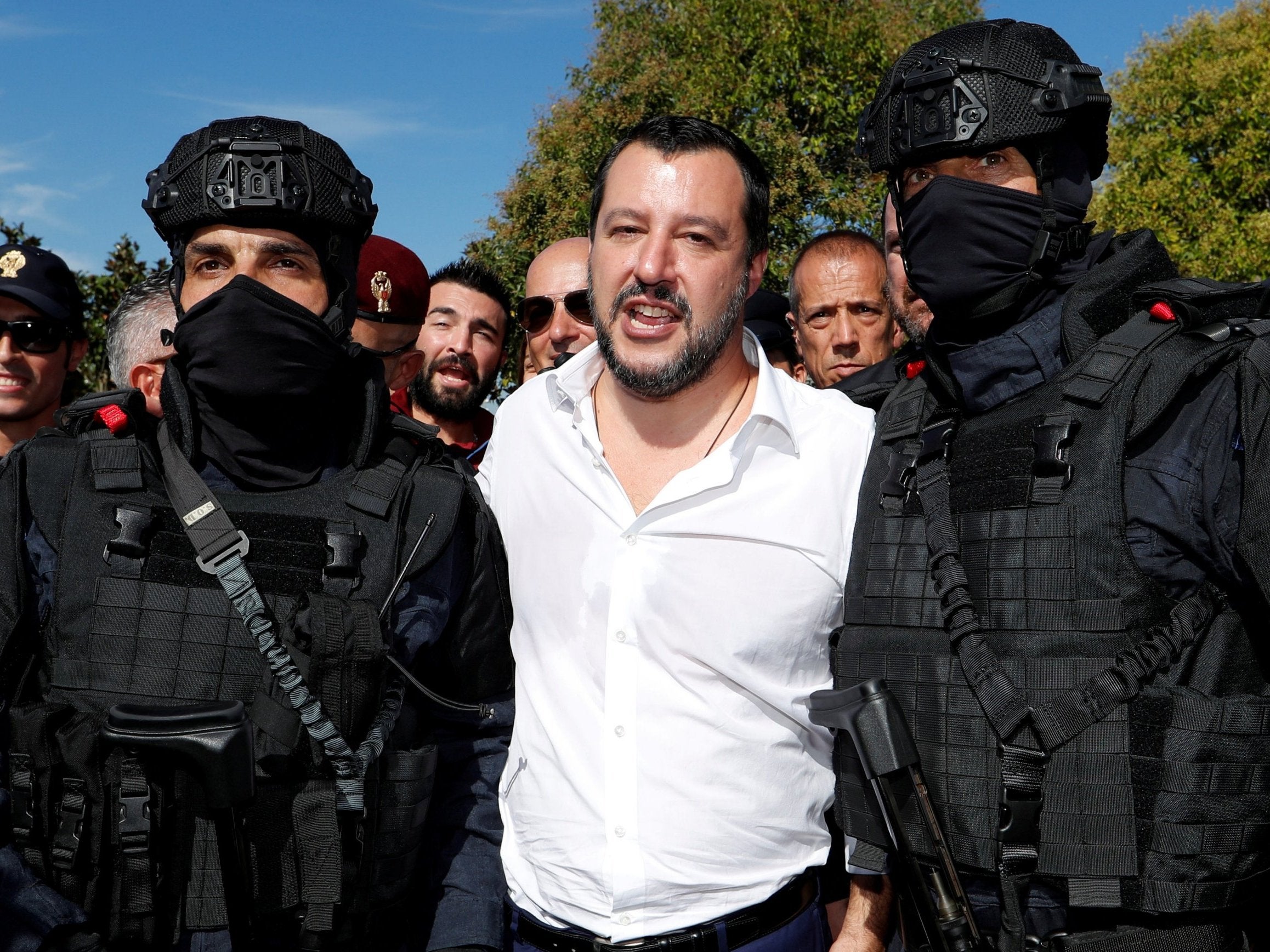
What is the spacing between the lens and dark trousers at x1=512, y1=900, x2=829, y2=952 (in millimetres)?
2691

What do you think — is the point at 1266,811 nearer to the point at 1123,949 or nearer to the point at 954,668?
the point at 1123,949

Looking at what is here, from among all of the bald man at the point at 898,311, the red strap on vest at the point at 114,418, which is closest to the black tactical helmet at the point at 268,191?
the red strap on vest at the point at 114,418

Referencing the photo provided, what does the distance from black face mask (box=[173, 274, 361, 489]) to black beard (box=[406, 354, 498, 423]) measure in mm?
3071

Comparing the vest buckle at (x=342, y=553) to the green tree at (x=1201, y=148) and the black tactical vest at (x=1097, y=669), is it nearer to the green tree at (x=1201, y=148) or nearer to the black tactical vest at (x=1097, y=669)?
Result: the black tactical vest at (x=1097, y=669)

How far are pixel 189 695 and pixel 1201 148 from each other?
3711 cm

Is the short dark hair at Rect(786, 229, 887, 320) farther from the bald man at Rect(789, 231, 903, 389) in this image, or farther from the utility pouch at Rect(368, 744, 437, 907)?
the utility pouch at Rect(368, 744, 437, 907)

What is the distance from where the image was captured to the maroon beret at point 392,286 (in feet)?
17.0

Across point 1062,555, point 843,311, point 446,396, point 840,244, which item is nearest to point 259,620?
point 1062,555

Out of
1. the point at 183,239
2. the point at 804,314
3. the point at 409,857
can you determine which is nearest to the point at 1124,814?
the point at 409,857

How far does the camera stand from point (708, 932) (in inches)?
105

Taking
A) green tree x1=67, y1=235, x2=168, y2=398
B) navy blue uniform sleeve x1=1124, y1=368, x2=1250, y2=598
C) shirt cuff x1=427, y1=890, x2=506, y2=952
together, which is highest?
green tree x1=67, y1=235, x2=168, y2=398

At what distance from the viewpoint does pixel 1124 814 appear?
2363 mm

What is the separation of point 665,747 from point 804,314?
12.0 feet

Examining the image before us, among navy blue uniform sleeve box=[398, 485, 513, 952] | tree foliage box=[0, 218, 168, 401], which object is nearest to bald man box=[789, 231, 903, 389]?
navy blue uniform sleeve box=[398, 485, 513, 952]
